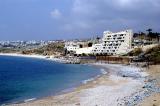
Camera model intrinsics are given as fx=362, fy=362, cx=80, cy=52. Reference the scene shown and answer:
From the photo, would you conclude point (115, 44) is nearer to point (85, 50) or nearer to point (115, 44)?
point (115, 44)

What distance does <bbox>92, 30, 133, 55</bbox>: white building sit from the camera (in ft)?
483

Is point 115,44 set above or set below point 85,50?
above

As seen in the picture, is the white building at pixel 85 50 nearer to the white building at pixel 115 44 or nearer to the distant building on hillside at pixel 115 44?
the distant building on hillside at pixel 115 44

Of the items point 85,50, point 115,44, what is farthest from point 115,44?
point 85,50

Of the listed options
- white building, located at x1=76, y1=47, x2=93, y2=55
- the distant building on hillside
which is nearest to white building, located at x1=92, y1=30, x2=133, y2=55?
the distant building on hillside

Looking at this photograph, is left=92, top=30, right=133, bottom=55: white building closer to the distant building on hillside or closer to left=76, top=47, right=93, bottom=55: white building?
the distant building on hillside

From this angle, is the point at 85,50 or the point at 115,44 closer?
the point at 115,44

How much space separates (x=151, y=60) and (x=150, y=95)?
224ft

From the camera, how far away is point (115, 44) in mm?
150875

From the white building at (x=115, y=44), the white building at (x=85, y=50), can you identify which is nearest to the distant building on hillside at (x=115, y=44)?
the white building at (x=115, y=44)

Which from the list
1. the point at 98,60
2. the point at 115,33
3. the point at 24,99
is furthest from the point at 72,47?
the point at 24,99

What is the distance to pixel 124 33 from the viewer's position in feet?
504

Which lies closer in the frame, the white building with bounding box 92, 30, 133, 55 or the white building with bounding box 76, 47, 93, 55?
the white building with bounding box 92, 30, 133, 55

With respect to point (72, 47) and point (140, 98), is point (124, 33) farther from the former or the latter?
point (140, 98)
